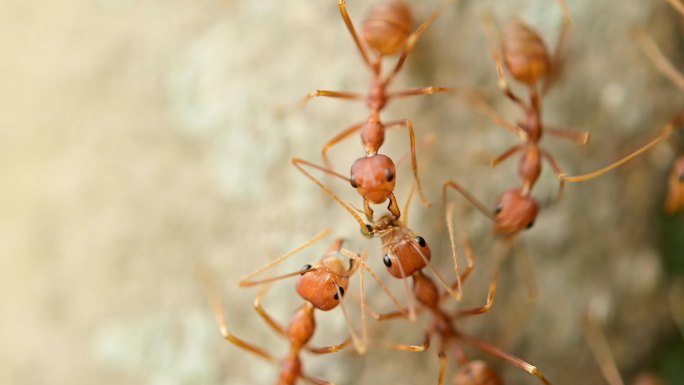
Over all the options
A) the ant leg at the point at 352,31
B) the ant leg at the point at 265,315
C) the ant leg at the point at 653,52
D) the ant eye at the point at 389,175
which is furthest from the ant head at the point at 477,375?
the ant leg at the point at 653,52

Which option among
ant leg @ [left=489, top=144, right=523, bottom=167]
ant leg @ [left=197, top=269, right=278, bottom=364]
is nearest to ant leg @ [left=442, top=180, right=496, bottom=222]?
ant leg @ [left=489, top=144, right=523, bottom=167]

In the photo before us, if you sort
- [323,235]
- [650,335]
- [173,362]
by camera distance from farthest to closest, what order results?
[650,335], [173,362], [323,235]

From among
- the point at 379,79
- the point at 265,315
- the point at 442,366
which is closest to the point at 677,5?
the point at 379,79

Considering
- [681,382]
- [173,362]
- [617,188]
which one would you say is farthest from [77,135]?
[681,382]

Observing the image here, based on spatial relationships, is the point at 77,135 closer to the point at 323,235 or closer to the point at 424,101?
the point at 323,235

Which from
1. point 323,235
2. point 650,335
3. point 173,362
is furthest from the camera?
point 650,335

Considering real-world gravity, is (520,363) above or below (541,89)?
below

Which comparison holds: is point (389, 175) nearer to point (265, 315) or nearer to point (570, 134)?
point (265, 315)

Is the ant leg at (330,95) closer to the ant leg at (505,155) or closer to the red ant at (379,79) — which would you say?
the red ant at (379,79)

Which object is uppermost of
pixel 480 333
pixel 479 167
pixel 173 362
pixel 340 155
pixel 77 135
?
pixel 77 135
